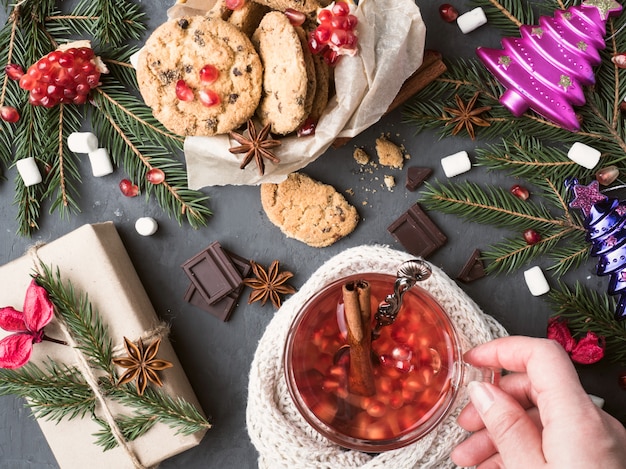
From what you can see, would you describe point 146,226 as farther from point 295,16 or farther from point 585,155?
point 585,155

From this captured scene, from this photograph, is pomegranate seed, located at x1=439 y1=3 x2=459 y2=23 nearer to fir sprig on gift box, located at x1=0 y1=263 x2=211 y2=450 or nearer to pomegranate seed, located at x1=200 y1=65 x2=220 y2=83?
pomegranate seed, located at x1=200 y1=65 x2=220 y2=83

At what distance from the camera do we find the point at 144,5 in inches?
78.6

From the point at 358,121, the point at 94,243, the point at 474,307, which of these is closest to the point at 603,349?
the point at 474,307

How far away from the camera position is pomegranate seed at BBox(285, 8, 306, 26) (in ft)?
5.50

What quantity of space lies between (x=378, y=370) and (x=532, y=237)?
0.70m

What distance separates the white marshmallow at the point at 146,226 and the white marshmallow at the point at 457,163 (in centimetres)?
99

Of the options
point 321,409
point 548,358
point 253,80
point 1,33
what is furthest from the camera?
point 1,33

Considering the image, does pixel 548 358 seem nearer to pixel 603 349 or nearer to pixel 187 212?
pixel 603 349

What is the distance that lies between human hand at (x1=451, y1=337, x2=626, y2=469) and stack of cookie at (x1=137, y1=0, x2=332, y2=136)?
86cm

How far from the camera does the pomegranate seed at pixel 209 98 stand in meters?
1.69

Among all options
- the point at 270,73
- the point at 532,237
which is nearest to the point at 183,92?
the point at 270,73

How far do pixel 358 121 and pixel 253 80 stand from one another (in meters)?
0.33

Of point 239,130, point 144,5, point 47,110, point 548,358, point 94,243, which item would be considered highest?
point 144,5

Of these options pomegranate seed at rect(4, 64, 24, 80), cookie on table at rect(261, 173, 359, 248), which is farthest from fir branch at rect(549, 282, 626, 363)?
pomegranate seed at rect(4, 64, 24, 80)
